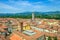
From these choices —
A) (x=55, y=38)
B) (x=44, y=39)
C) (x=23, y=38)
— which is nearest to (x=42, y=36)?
(x=44, y=39)

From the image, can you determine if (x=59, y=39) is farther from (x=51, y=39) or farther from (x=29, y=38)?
(x=29, y=38)

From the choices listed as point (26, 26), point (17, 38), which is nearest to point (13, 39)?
point (17, 38)

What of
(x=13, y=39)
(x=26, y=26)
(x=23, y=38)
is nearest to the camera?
(x=23, y=38)

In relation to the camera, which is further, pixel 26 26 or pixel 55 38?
pixel 26 26

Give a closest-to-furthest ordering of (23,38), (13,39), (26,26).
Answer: (23,38) < (13,39) < (26,26)

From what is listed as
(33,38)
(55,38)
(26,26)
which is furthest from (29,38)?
(26,26)

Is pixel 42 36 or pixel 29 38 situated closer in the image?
pixel 29 38

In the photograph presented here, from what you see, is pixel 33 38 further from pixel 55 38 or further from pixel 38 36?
pixel 55 38

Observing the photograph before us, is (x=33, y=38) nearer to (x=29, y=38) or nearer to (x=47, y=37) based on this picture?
(x=29, y=38)
